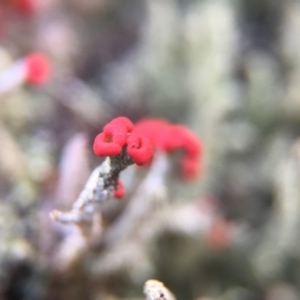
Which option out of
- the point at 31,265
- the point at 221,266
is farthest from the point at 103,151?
the point at 221,266

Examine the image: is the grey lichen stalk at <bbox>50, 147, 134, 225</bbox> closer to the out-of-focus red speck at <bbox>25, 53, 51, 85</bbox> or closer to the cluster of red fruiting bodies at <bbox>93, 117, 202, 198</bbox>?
the cluster of red fruiting bodies at <bbox>93, 117, 202, 198</bbox>

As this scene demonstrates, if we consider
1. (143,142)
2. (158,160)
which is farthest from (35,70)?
(143,142)

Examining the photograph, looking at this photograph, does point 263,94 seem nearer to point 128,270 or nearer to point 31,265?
point 128,270

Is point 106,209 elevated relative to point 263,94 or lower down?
lower down

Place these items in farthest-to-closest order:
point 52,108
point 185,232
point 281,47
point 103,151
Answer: point 281,47 < point 52,108 < point 185,232 < point 103,151

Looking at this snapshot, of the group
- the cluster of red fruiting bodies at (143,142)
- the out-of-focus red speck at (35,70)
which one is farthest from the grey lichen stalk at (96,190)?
the out-of-focus red speck at (35,70)

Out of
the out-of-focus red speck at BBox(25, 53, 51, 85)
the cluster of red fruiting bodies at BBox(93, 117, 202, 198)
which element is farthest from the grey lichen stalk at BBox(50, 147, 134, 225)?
the out-of-focus red speck at BBox(25, 53, 51, 85)

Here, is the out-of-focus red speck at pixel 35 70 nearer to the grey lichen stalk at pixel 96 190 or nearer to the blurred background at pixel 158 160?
the blurred background at pixel 158 160
